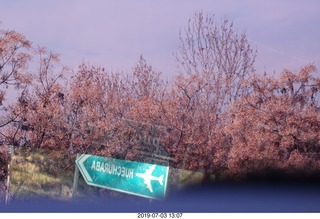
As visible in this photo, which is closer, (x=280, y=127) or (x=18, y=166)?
(x=18, y=166)

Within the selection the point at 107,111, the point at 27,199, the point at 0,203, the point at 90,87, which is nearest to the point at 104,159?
the point at 27,199

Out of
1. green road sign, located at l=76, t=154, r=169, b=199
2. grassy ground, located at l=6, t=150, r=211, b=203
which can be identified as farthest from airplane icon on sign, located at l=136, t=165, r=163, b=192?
grassy ground, located at l=6, t=150, r=211, b=203

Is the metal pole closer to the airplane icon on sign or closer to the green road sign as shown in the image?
the green road sign

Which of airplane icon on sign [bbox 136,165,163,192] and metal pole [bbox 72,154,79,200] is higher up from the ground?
airplane icon on sign [bbox 136,165,163,192]

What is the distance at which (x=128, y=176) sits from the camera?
301 centimetres

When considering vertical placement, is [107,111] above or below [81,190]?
above

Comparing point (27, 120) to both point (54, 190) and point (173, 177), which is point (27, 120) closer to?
point (54, 190)

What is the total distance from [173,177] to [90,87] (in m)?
1.53

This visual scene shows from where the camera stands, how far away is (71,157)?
3719 mm

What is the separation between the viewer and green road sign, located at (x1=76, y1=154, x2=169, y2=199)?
2.97 meters

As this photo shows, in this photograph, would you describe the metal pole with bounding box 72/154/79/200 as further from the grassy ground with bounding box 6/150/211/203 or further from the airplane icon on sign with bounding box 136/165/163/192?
the airplane icon on sign with bounding box 136/165/163/192

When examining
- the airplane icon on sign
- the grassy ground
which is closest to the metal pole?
the grassy ground

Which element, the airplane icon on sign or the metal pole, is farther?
the metal pole

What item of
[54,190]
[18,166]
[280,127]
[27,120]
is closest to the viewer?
[54,190]
